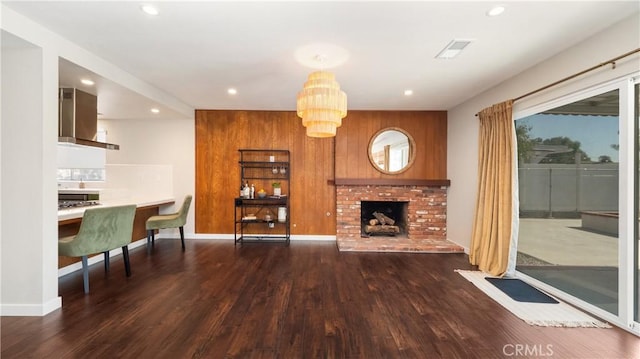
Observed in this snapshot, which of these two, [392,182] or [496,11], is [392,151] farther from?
[496,11]

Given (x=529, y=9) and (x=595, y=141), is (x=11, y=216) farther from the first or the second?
(x=595, y=141)

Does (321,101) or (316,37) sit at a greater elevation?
(316,37)

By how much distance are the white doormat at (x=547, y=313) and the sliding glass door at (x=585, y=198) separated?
0.16 metres

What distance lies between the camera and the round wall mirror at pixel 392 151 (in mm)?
5414

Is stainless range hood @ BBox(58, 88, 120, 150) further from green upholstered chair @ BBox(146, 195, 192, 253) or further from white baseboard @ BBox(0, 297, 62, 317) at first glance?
white baseboard @ BBox(0, 297, 62, 317)

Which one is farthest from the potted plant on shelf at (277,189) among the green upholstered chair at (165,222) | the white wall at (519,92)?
the white wall at (519,92)

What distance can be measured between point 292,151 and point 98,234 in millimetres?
3322

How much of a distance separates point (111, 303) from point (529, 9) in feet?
15.0

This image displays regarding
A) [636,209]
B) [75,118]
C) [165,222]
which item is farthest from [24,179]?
[636,209]

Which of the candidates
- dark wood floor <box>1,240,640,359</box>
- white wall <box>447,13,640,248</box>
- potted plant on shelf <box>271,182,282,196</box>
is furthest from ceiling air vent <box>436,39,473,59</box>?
potted plant on shelf <box>271,182,282,196</box>

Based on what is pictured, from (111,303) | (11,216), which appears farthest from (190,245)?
(11,216)

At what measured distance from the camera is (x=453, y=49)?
2.77 metres

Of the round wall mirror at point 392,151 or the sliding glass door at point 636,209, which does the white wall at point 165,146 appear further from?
the sliding glass door at point 636,209

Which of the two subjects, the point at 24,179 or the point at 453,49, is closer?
the point at 24,179
